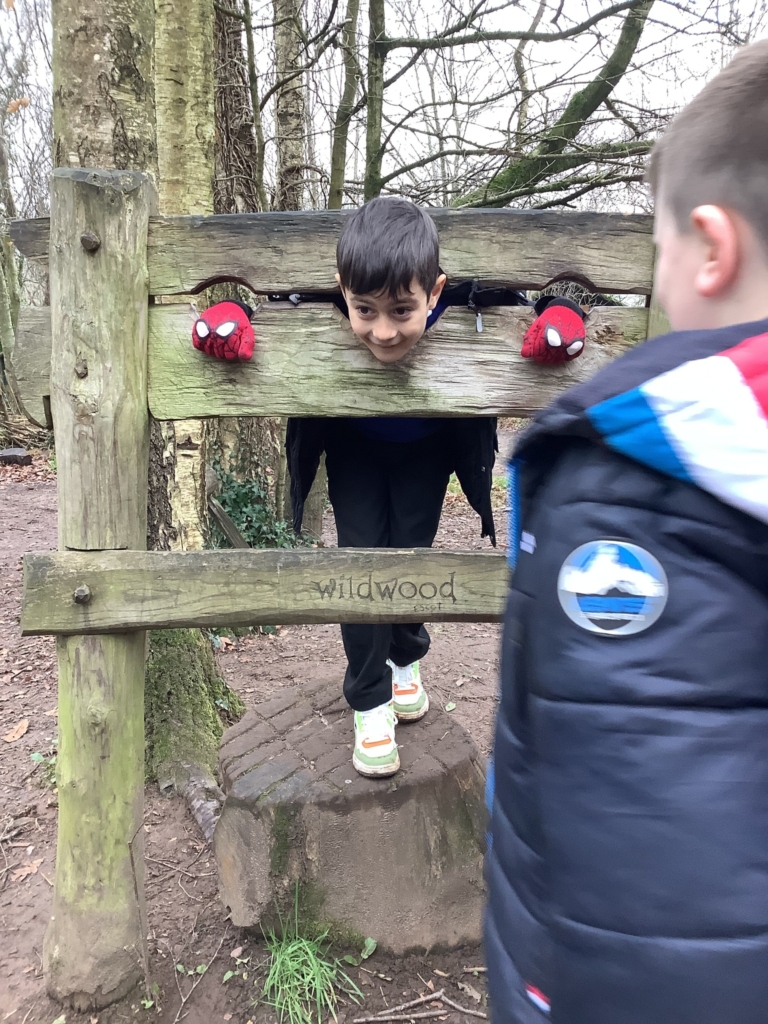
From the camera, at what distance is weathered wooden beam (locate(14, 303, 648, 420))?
185cm

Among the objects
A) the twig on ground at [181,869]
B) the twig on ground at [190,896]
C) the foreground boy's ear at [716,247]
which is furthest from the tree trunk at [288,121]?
the foreground boy's ear at [716,247]

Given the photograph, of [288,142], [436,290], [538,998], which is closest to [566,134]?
[288,142]

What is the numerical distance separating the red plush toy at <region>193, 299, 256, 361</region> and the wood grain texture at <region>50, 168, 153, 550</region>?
7.0 inches

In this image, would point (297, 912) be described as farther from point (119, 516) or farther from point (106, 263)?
point (106, 263)

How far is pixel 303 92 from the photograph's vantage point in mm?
6457

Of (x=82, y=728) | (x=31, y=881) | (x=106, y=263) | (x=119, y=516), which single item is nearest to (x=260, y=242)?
(x=106, y=263)

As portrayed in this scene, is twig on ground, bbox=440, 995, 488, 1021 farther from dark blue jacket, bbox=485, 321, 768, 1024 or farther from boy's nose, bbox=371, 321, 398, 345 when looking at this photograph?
boy's nose, bbox=371, 321, 398, 345

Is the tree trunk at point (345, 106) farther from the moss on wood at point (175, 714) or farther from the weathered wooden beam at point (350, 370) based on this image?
the weathered wooden beam at point (350, 370)

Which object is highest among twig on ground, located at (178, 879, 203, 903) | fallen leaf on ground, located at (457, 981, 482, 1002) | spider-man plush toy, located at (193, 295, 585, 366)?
spider-man plush toy, located at (193, 295, 585, 366)

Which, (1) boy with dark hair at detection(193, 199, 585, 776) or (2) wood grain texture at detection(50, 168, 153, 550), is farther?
(1) boy with dark hair at detection(193, 199, 585, 776)

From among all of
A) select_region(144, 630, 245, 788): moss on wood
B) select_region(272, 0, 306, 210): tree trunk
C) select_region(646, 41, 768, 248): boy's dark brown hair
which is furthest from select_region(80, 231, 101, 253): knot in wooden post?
select_region(272, 0, 306, 210): tree trunk

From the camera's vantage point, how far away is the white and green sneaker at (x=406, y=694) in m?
2.65

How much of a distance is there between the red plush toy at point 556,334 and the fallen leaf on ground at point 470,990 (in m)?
1.91

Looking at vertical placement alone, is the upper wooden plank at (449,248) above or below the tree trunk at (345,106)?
below
